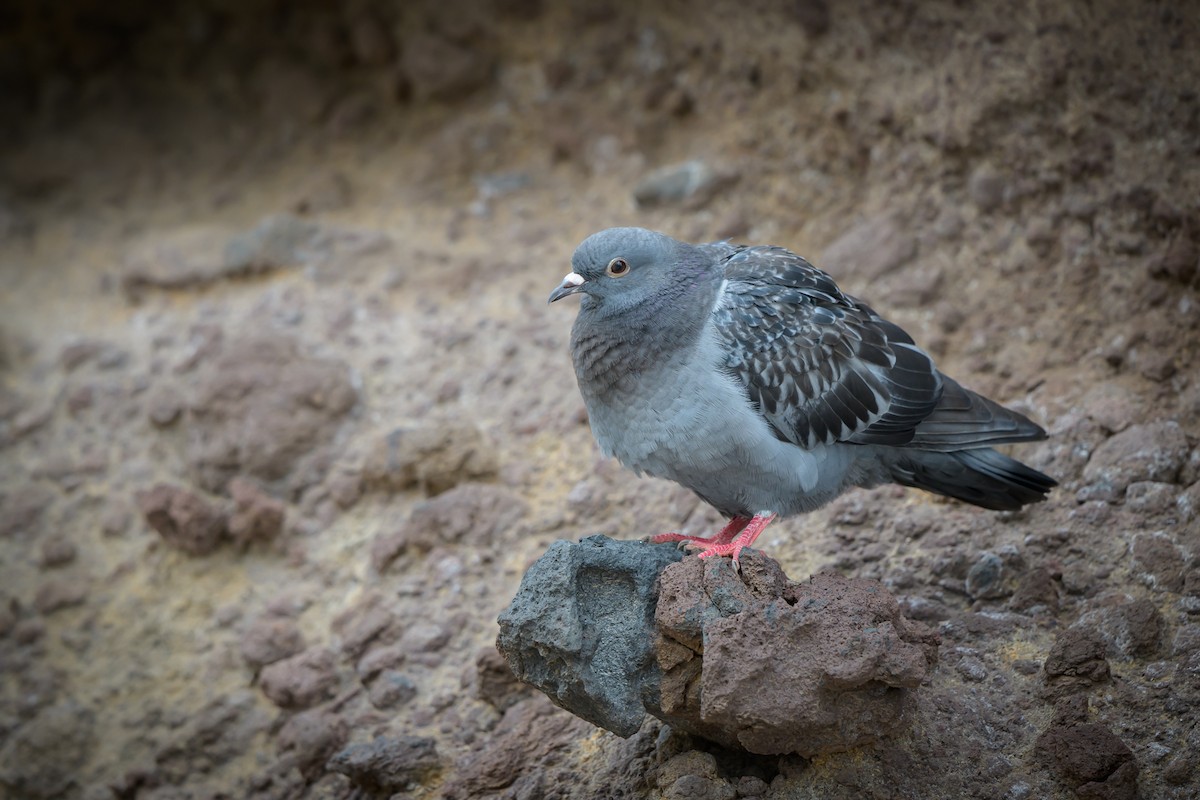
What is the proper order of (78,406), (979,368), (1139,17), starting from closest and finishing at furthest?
(1139,17) → (979,368) → (78,406)

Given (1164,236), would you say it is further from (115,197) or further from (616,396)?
(115,197)

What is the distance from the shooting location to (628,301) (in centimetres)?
491

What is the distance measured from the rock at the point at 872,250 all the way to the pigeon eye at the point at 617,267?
2477 mm

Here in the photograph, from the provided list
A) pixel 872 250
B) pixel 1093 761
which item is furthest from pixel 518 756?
pixel 872 250

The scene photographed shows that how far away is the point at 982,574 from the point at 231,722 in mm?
3950

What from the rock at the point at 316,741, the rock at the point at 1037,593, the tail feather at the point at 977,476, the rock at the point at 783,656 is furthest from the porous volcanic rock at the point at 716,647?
the rock at the point at 316,741

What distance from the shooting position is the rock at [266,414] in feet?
23.2

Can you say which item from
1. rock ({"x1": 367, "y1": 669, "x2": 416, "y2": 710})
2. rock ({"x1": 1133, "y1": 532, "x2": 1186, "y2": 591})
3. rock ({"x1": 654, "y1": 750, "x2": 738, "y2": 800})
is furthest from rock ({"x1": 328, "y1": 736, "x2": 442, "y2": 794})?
rock ({"x1": 1133, "y1": 532, "x2": 1186, "y2": 591})

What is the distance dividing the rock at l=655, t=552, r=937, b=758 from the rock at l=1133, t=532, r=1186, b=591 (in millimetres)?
1342

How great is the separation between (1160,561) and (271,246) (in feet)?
20.5

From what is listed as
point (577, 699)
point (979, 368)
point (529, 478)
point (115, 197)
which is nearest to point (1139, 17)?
point (979, 368)

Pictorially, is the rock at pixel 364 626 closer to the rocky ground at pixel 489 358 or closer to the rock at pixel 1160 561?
the rocky ground at pixel 489 358

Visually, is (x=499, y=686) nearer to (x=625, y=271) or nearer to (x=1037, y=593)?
(x=625, y=271)

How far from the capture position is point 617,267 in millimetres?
4938
